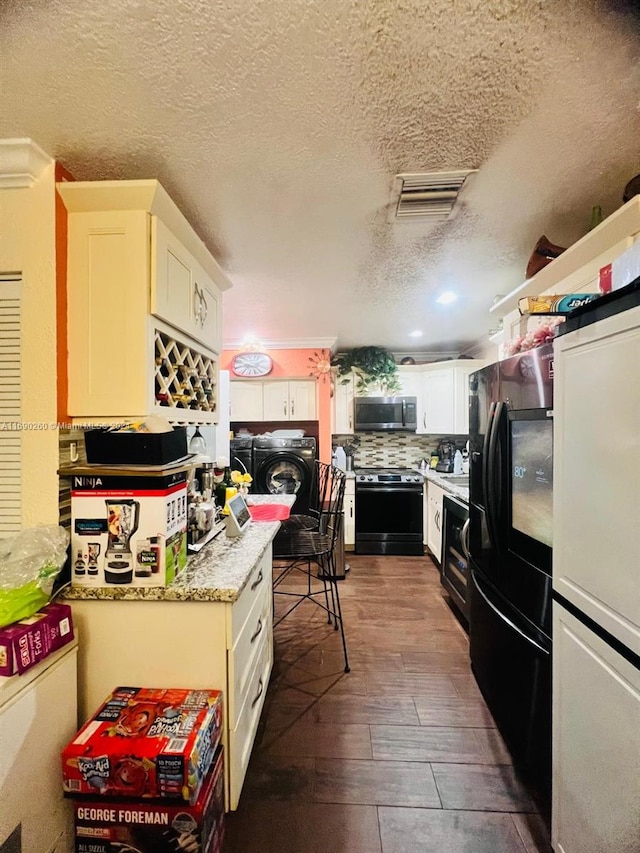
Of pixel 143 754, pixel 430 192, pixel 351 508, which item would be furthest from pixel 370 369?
pixel 143 754

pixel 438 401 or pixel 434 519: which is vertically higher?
pixel 438 401

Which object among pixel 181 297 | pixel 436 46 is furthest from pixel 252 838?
pixel 436 46

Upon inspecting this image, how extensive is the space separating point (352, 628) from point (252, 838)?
1.37 m

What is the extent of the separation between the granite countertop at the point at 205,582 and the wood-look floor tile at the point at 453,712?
1.19 m

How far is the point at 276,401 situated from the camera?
420 centimetres

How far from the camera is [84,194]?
1.28 meters

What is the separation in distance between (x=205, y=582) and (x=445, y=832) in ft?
4.04

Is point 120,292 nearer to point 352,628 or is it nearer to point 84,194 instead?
point 84,194

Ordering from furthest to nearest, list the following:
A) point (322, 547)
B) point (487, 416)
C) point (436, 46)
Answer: point (322, 547), point (487, 416), point (436, 46)

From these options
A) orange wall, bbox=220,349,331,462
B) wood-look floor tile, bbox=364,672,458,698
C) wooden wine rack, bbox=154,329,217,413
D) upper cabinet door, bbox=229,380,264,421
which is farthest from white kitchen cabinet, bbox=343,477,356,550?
wooden wine rack, bbox=154,329,217,413

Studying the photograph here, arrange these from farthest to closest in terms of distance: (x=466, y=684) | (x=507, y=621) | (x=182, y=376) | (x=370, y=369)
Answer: (x=370, y=369) → (x=466, y=684) → (x=182, y=376) → (x=507, y=621)

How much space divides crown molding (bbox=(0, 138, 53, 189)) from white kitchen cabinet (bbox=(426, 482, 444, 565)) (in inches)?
133

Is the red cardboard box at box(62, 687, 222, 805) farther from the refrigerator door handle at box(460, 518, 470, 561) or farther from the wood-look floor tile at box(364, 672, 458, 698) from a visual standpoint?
the refrigerator door handle at box(460, 518, 470, 561)

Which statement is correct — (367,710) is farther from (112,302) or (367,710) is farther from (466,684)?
(112,302)
